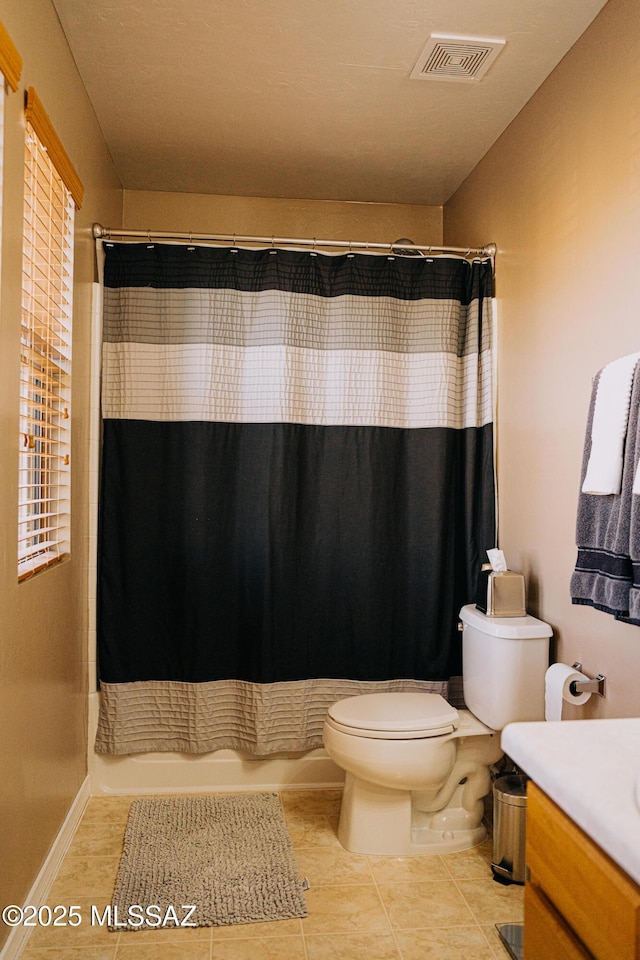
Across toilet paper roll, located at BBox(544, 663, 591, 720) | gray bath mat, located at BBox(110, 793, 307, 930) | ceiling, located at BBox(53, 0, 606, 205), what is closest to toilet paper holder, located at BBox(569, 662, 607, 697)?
toilet paper roll, located at BBox(544, 663, 591, 720)

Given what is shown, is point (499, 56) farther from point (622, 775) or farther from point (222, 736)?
point (222, 736)

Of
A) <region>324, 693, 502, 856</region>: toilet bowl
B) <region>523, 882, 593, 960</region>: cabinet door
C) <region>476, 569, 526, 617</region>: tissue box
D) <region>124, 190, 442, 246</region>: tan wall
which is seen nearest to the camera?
<region>523, 882, 593, 960</region>: cabinet door

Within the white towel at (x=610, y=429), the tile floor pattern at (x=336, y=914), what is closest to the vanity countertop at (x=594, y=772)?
the white towel at (x=610, y=429)

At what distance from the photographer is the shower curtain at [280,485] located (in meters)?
2.81

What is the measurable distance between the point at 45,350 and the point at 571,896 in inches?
72.3

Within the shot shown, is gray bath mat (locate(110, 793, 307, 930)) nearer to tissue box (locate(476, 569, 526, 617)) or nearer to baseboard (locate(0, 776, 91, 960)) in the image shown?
baseboard (locate(0, 776, 91, 960))

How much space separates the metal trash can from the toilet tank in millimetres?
228

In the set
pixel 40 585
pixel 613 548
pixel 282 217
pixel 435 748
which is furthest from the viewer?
pixel 282 217

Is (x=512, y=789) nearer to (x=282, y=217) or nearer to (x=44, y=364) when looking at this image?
(x=44, y=364)

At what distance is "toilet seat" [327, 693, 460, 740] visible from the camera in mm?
2395

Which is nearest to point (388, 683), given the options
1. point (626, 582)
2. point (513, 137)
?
point (626, 582)

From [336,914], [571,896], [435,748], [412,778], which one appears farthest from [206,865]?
[571,896]

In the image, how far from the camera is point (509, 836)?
230 centimetres

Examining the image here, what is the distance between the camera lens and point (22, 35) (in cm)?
180
